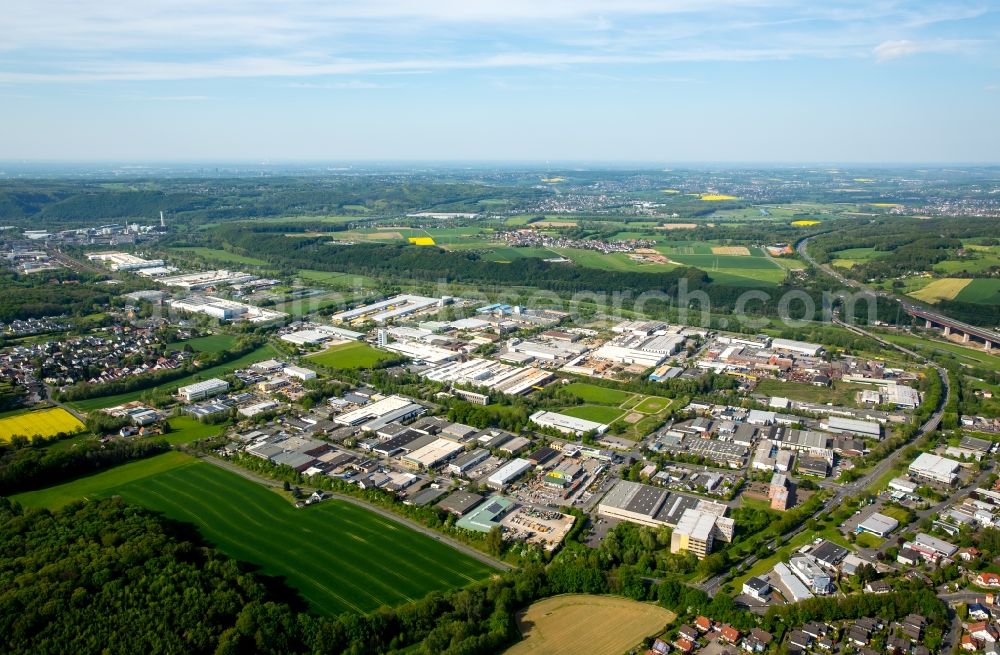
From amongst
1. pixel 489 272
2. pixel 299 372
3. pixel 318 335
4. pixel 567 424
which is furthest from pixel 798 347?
pixel 489 272

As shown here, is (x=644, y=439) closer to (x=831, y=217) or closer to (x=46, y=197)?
(x=831, y=217)

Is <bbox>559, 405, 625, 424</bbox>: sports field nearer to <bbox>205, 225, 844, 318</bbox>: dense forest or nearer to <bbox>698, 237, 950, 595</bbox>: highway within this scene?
<bbox>698, 237, 950, 595</bbox>: highway

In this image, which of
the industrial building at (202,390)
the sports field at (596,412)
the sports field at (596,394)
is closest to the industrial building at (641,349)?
the sports field at (596,394)

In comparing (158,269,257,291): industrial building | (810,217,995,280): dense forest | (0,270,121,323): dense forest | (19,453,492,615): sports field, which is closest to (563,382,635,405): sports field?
(19,453,492,615): sports field

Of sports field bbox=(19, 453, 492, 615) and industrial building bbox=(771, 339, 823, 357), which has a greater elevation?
industrial building bbox=(771, 339, 823, 357)

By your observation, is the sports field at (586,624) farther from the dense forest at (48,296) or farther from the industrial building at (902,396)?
the dense forest at (48,296)

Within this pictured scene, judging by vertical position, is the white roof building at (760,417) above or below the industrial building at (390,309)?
below

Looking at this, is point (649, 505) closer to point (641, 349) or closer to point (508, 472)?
point (508, 472)
